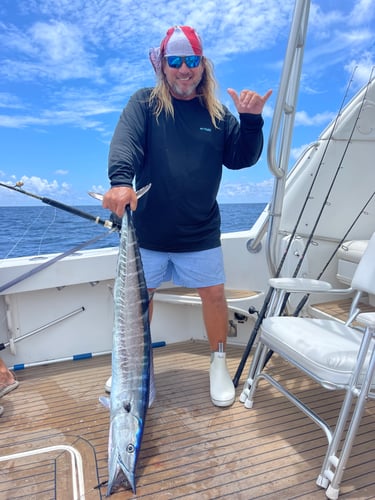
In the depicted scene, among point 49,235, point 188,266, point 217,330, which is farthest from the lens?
point 49,235

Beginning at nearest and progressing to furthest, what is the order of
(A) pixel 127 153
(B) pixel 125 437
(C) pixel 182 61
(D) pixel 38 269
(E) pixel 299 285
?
(B) pixel 125 437, (A) pixel 127 153, (C) pixel 182 61, (E) pixel 299 285, (D) pixel 38 269

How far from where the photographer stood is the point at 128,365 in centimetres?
147

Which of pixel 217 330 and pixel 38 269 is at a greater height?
pixel 38 269

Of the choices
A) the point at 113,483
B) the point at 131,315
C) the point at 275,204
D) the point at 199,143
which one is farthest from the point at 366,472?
the point at 199,143

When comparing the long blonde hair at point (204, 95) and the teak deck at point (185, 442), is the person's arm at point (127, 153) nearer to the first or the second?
the long blonde hair at point (204, 95)

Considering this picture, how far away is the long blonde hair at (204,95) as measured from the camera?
2104 millimetres

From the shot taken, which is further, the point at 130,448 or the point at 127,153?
the point at 127,153

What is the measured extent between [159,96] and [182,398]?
5.46 ft

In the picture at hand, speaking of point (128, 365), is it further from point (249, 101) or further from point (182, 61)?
point (182, 61)

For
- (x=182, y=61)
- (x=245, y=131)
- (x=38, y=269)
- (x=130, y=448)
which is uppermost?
(x=182, y=61)

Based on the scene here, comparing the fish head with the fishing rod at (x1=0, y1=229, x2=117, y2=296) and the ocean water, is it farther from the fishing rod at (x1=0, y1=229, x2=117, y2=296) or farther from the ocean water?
the fishing rod at (x1=0, y1=229, x2=117, y2=296)

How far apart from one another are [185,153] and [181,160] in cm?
4

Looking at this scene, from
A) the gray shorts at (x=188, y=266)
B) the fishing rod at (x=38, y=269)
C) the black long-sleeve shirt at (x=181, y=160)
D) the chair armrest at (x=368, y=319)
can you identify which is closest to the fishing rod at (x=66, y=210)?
the fishing rod at (x=38, y=269)

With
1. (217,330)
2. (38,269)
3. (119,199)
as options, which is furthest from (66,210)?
(217,330)
